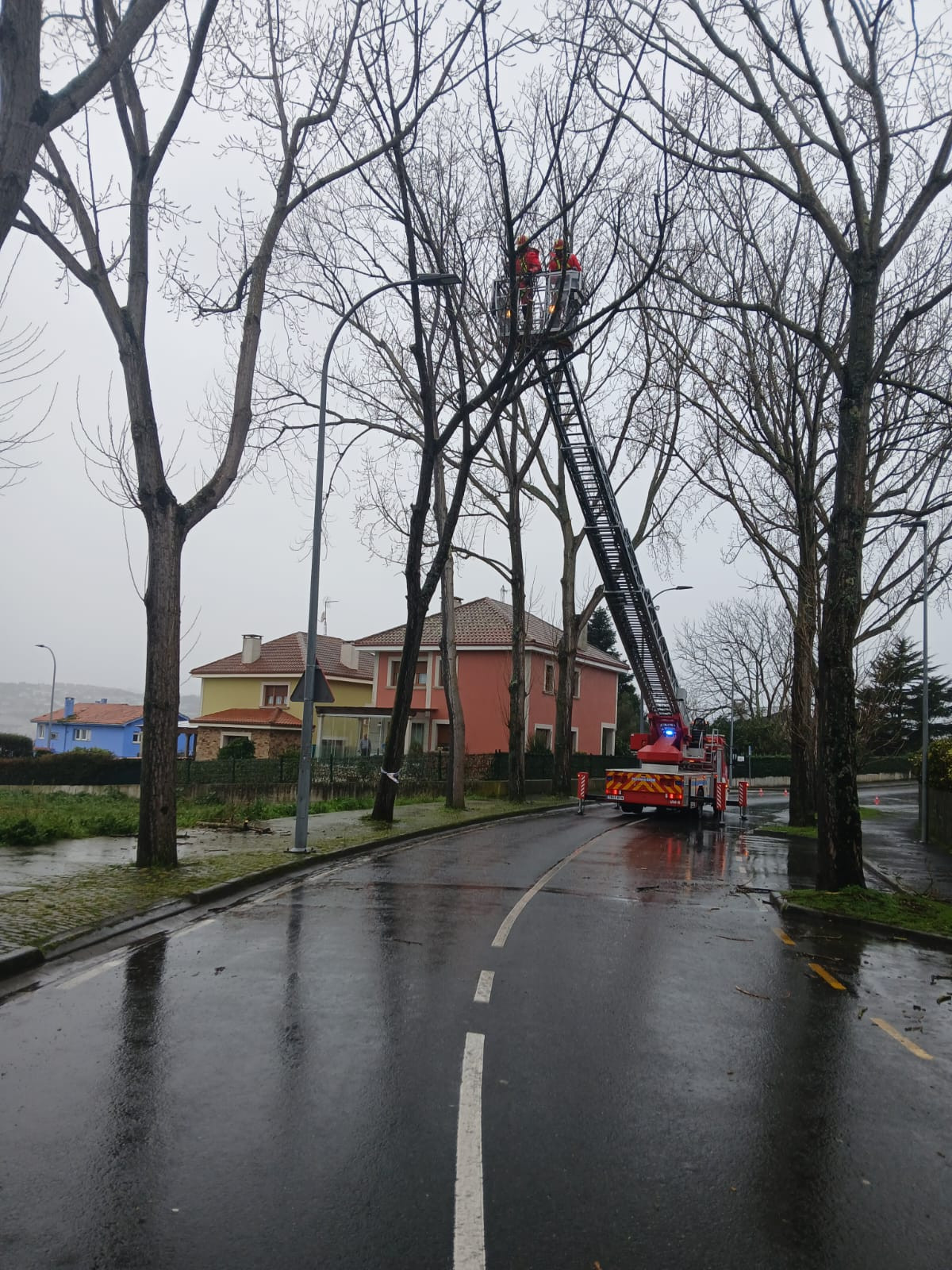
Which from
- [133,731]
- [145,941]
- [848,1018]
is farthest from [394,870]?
[133,731]

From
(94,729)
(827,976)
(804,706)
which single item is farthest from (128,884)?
(94,729)

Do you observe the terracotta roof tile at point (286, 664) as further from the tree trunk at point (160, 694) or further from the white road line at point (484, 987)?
the white road line at point (484, 987)

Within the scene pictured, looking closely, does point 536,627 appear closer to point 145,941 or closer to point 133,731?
point 133,731

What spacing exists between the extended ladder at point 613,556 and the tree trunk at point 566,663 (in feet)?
18.4

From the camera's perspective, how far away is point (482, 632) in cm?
4553

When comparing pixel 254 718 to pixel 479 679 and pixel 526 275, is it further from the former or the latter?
pixel 526 275

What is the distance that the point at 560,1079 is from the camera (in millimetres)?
5242

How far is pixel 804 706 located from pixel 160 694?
1582 cm

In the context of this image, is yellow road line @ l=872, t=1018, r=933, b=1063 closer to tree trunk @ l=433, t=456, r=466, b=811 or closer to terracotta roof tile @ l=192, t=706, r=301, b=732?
tree trunk @ l=433, t=456, r=466, b=811

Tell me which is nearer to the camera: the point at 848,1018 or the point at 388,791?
the point at 848,1018

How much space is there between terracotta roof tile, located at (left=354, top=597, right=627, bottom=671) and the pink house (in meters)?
0.04

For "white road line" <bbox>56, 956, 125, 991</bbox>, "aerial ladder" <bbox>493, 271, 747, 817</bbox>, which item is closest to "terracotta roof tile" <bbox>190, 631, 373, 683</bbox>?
"aerial ladder" <bbox>493, 271, 747, 817</bbox>

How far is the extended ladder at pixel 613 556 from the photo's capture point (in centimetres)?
2180

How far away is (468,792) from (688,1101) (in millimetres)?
29327
